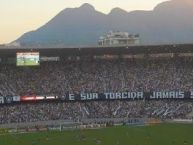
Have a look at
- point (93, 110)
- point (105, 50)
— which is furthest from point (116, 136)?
point (105, 50)

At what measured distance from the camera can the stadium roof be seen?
71363 mm

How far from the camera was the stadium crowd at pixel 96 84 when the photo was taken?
2648 inches

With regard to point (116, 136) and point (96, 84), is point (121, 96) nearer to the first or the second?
point (96, 84)

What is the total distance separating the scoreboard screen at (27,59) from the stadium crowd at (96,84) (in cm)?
275

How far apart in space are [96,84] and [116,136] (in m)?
19.1

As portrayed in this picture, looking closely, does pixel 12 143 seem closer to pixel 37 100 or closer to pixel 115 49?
pixel 37 100

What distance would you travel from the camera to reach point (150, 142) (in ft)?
164

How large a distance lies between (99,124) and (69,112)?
20.6 ft

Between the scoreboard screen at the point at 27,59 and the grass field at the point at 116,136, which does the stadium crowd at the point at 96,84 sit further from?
the grass field at the point at 116,136

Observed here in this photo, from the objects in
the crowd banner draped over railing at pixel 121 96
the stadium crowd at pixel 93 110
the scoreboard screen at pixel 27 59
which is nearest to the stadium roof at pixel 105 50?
the scoreboard screen at pixel 27 59

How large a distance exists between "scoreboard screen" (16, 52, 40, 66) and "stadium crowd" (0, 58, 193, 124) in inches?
108

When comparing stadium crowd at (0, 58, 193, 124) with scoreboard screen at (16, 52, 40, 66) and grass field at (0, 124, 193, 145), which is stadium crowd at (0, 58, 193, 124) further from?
grass field at (0, 124, 193, 145)

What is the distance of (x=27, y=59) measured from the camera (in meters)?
71.2

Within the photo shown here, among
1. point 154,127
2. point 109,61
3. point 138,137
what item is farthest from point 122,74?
point 138,137
